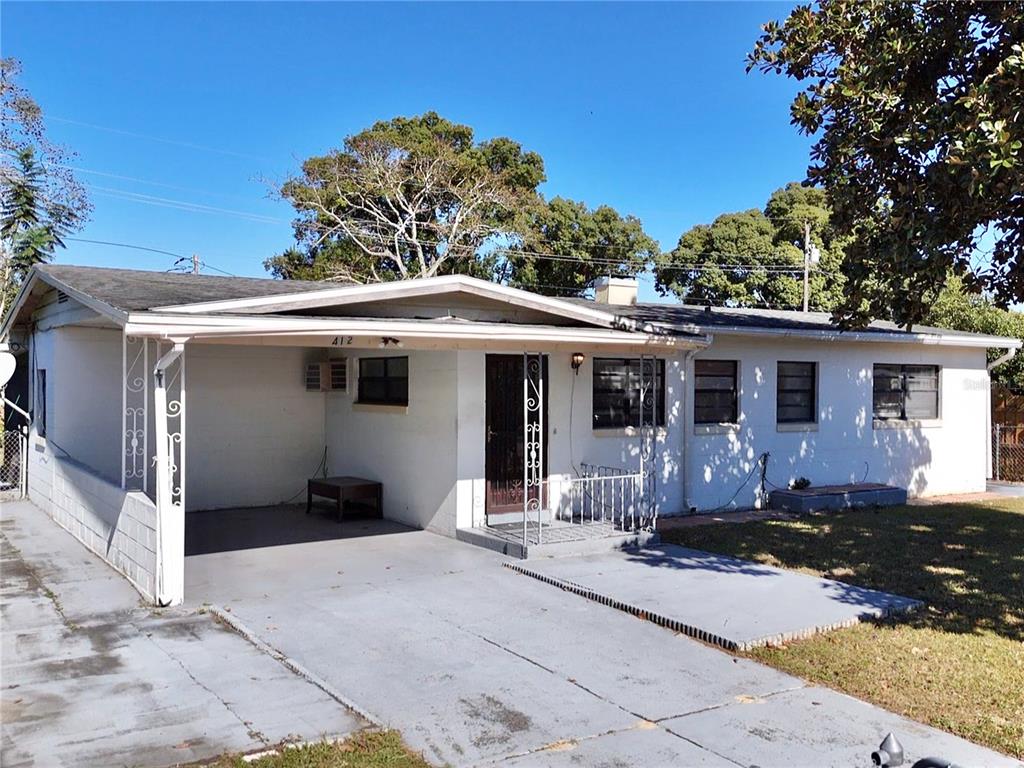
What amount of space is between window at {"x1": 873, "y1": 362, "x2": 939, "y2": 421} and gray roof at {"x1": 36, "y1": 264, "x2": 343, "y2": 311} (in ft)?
31.4

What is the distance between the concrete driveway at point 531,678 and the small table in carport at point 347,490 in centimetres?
270

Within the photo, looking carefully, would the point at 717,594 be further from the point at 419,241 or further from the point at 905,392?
the point at 419,241

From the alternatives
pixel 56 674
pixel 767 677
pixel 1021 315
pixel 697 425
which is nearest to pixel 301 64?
pixel 697 425

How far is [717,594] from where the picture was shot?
718 centimetres

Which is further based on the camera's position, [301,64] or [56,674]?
[301,64]

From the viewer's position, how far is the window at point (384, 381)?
1066 centimetres

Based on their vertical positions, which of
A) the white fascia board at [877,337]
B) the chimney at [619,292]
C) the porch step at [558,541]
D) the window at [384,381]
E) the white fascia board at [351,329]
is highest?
the chimney at [619,292]

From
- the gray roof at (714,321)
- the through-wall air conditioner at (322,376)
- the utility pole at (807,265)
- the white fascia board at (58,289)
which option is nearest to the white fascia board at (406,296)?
the white fascia board at (58,289)

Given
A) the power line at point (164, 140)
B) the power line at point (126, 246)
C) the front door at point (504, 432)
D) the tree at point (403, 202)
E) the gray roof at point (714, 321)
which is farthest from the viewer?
the tree at point (403, 202)

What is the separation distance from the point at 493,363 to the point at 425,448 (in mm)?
1382

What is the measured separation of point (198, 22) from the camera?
12.7 metres

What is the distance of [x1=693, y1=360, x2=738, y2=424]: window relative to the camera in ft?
38.4

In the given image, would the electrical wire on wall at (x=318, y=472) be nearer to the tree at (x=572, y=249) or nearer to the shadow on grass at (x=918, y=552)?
the shadow on grass at (x=918, y=552)

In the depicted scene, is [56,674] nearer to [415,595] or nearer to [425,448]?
[415,595]
